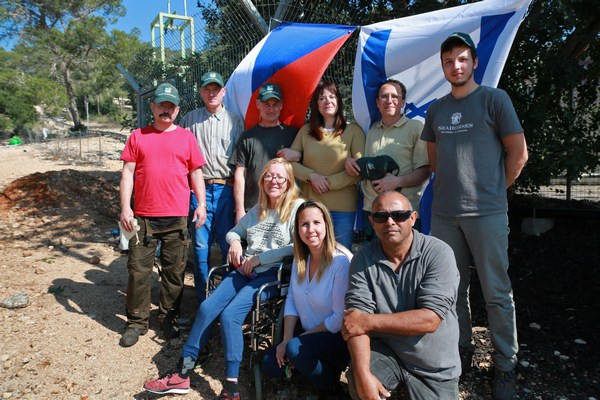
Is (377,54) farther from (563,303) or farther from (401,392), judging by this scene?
(563,303)

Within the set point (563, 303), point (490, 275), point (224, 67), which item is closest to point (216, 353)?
point (490, 275)

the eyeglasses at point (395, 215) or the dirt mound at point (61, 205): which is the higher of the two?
the eyeglasses at point (395, 215)

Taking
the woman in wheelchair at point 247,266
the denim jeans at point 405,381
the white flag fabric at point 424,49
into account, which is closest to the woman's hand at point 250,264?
the woman in wheelchair at point 247,266

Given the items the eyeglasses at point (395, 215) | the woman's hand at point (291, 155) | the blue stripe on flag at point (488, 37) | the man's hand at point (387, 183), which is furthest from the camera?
the woman's hand at point (291, 155)

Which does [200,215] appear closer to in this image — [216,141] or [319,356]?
[216,141]

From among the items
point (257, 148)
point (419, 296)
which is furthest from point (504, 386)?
point (257, 148)

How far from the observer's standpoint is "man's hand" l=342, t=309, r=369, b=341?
258 centimetres

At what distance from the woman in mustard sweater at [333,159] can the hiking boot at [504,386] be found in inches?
52.8

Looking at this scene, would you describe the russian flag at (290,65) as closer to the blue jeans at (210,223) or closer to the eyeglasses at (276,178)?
the blue jeans at (210,223)

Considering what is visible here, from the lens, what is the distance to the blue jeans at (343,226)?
3699 millimetres

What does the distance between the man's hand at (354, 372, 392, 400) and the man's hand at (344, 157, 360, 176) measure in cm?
150

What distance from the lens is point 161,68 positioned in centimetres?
596

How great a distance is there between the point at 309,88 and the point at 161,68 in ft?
8.31

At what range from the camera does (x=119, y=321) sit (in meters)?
4.41
